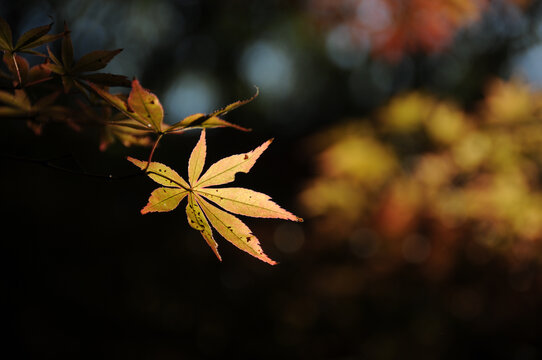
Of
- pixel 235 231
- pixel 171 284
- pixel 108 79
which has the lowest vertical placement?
pixel 235 231

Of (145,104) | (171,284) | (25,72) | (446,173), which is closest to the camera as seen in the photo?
(145,104)

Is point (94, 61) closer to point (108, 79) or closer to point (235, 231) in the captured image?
point (108, 79)

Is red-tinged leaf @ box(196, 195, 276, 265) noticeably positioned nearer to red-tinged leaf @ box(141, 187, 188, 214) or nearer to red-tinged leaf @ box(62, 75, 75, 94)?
red-tinged leaf @ box(141, 187, 188, 214)

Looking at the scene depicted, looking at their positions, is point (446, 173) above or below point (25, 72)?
above

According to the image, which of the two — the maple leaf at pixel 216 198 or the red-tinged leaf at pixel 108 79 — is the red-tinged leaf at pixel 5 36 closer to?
the red-tinged leaf at pixel 108 79

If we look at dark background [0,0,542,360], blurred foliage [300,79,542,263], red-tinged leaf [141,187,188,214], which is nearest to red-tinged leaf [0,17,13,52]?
red-tinged leaf [141,187,188,214]

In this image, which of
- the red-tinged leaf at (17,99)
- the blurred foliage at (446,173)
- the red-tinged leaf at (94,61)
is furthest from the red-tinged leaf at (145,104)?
the blurred foliage at (446,173)

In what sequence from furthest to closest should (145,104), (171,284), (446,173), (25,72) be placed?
(171,284) → (446,173) → (25,72) → (145,104)

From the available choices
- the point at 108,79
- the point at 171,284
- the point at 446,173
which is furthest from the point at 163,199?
the point at 171,284
